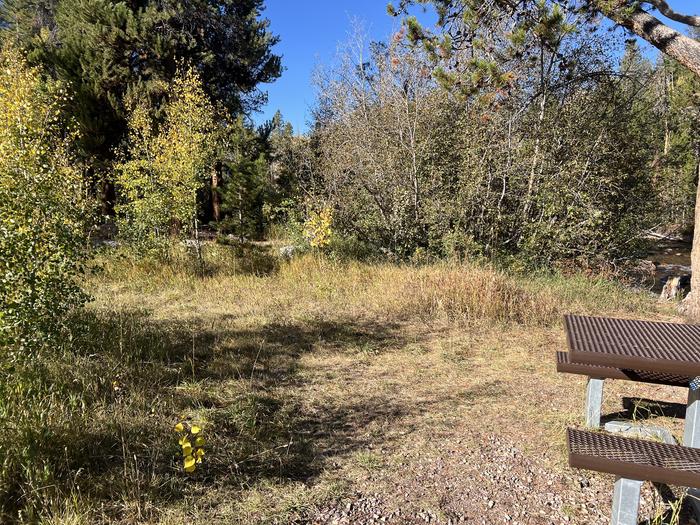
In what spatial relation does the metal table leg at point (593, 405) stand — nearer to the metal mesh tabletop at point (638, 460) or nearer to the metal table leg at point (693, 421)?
the metal table leg at point (693, 421)

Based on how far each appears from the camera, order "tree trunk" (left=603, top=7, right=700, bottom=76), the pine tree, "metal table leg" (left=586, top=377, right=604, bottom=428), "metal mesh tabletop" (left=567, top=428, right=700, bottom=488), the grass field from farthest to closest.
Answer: the pine tree < "tree trunk" (left=603, top=7, right=700, bottom=76) < "metal table leg" (left=586, top=377, right=604, bottom=428) < the grass field < "metal mesh tabletop" (left=567, top=428, right=700, bottom=488)

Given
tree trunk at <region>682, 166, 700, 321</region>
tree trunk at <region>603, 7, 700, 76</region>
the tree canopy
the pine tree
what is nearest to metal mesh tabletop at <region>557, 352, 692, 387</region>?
tree trunk at <region>682, 166, 700, 321</region>

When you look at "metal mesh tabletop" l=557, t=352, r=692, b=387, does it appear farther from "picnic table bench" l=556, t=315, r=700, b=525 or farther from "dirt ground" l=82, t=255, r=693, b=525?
"dirt ground" l=82, t=255, r=693, b=525

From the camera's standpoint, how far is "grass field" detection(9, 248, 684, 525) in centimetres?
208

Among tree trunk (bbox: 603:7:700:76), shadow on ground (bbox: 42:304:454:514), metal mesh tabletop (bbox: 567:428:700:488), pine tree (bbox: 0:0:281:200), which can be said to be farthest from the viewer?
pine tree (bbox: 0:0:281:200)

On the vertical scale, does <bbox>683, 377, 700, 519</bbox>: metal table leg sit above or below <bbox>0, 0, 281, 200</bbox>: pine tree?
below

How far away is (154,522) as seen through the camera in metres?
1.87

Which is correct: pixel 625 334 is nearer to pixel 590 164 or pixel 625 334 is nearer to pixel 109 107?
pixel 590 164

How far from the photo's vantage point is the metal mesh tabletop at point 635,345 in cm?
192

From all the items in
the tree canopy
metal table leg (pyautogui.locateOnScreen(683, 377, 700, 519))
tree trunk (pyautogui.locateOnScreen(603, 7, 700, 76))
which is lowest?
metal table leg (pyautogui.locateOnScreen(683, 377, 700, 519))

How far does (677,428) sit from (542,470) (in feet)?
3.75

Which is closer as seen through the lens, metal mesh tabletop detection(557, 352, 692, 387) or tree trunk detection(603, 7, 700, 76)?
metal mesh tabletop detection(557, 352, 692, 387)

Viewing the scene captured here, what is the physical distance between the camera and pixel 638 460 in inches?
63.0

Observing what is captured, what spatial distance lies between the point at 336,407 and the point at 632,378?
1.78 m
